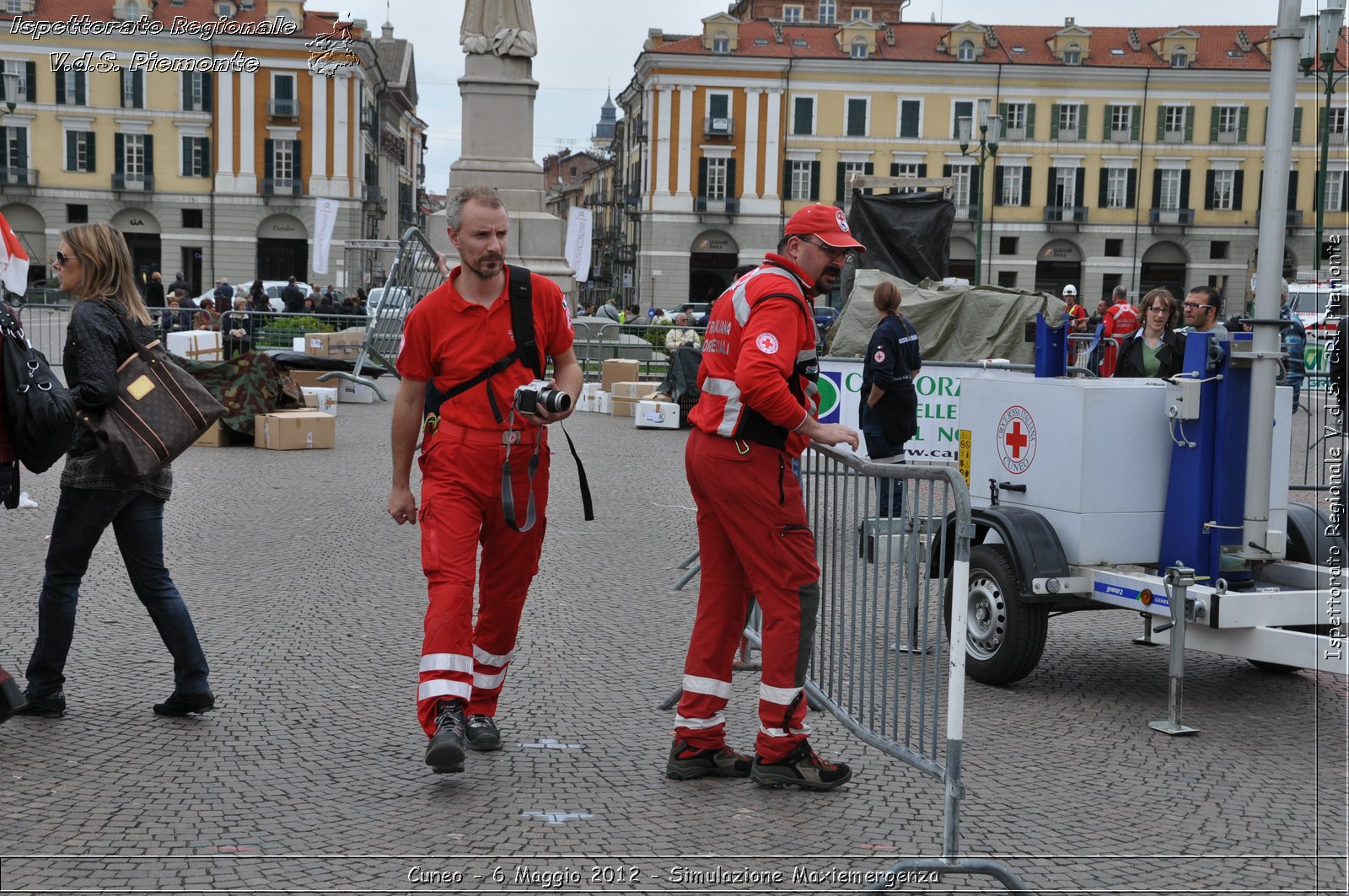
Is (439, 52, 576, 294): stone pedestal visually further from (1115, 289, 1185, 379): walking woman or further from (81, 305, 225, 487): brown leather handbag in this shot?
(81, 305, 225, 487): brown leather handbag

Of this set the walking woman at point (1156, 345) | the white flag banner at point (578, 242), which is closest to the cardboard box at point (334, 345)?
the white flag banner at point (578, 242)

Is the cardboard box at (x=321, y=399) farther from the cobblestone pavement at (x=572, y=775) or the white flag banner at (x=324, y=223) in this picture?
the white flag banner at (x=324, y=223)

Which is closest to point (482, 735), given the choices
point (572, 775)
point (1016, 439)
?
point (572, 775)

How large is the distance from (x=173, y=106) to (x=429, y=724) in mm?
73121

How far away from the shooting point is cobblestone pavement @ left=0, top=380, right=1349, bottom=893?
427 centimetres

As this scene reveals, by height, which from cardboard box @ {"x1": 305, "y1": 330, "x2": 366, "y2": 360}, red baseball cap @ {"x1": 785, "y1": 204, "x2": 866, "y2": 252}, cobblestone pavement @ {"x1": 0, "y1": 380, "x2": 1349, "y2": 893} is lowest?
cobblestone pavement @ {"x1": 0, "y1": 380, "x2": 1349, "y2": 893}

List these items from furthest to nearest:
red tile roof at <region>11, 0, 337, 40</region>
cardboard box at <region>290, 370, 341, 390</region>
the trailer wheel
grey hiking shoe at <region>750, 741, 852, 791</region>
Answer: red tile roof at <region>11, 0, 337, 40</region>, cardboard box at <region>290, 370, 341, 390</region>, the trailer wheel, grey hiking shoe at <region>750, 741, 852, 791</region>

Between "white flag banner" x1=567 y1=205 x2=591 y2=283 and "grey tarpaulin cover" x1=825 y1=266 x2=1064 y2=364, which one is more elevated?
"white flag banner" x1=567 y1=205 x2=591 y2=283

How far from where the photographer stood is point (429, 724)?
4.88 m

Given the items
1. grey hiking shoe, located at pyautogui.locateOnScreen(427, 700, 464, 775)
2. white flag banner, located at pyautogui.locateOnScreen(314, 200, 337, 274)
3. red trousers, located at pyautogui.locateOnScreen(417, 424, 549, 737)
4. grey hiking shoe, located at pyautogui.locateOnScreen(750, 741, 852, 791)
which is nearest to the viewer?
grey hiking shoe, located at pyautogui.locateOnScreen(427, 700, 464, 775)

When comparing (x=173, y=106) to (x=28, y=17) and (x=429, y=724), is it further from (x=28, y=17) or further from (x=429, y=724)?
(x=429, y=724)

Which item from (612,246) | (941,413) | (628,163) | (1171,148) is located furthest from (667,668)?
(612,246)

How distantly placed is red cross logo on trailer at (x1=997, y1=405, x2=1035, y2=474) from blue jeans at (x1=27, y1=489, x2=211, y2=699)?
3.76 m

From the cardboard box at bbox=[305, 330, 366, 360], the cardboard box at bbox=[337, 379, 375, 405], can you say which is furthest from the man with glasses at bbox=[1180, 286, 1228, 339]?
the cardboard box at bbox=[305, 330, 366, 360]
